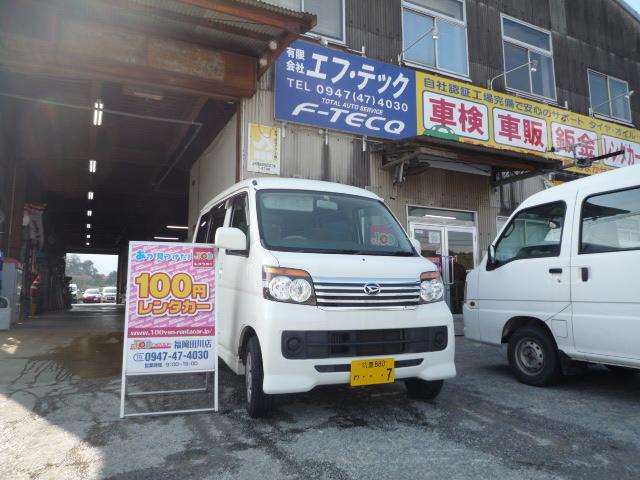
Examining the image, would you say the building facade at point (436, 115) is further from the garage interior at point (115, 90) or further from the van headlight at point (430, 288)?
the van headlight at point (430, 288)

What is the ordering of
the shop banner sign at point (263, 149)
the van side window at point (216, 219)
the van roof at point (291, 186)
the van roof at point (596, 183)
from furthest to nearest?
the shop banner sign at point (263, 149)
the van side window at point (216, 219)
the van roof at point (291, 186)
the van roof at point (596, 183)

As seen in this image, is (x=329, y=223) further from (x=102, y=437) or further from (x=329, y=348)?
(x=102, y=437)

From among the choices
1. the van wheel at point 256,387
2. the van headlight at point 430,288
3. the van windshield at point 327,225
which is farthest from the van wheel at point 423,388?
the van wheel at point 256,387

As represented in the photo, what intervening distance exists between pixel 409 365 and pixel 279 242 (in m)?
1.47

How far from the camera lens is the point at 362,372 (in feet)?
11.3

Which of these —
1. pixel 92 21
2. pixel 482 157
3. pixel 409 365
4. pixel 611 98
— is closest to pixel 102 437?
pixel 409 365

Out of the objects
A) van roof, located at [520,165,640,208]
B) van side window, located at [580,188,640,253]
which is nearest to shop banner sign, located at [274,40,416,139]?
van roof, located at [520,165,640,208]

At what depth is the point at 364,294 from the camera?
3.53m

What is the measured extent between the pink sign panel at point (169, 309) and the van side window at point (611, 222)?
144 inches

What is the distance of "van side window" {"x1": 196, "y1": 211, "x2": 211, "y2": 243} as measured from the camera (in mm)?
5795

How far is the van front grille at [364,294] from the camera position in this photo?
3465 mm

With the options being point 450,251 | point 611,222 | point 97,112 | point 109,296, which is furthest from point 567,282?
point 109,296

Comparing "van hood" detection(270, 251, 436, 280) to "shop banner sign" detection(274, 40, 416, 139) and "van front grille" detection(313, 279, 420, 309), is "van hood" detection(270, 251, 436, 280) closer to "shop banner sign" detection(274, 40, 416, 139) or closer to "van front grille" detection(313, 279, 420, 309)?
"van front grille" detection(313, 279, 420, 309)

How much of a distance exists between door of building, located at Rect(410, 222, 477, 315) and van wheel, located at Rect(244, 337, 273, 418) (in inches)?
270
